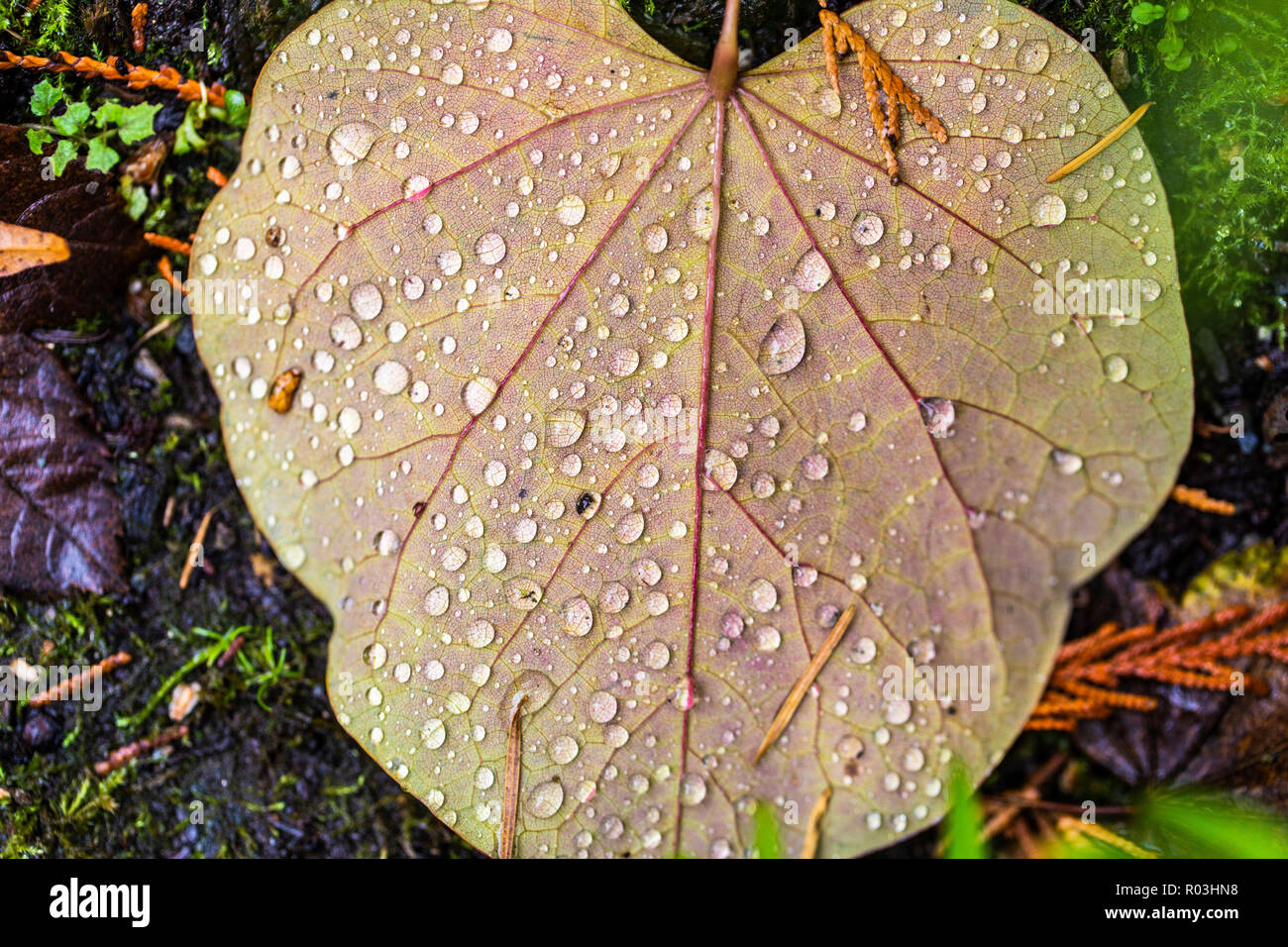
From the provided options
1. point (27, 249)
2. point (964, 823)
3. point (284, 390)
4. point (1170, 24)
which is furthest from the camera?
point (27, 249)

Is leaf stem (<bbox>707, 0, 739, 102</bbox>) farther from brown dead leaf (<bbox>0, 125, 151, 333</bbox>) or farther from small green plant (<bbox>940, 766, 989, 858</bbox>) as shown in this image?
brown dead leaf (<bbox>0, 125, 151, 333</bbox>)

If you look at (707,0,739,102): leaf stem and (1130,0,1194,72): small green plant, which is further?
(1130,0,1194,72): small green plant

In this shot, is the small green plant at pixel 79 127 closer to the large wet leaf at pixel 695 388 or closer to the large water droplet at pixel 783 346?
the large wet leaf at pixel 695 388

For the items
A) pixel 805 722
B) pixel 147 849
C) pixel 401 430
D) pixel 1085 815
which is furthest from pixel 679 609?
pixel 147 849

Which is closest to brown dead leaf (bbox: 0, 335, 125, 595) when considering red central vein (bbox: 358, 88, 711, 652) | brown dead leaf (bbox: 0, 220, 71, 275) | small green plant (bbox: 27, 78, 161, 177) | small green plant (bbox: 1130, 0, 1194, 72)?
brown dead leaf (bbox: 0, 220, 71, 275)

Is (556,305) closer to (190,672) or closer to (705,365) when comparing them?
(705,365)

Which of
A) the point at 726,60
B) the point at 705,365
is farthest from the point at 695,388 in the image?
the point at 726,60
